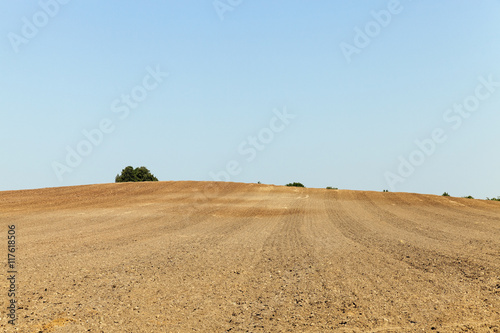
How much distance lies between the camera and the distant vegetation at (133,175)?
70.8m

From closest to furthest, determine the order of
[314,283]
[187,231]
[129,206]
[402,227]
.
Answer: [314,283] → [187,231] → [402,227] → [129,206]

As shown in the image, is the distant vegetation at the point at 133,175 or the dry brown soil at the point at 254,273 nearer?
the dry brown soil at the point at 254,273

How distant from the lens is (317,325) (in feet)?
22.3

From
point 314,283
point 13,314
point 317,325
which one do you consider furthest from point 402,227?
point 13,314

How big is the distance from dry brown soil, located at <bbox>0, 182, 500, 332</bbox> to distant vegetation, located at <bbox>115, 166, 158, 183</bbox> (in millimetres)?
47830

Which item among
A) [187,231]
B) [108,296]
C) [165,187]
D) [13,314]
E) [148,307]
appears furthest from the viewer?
[165,187]

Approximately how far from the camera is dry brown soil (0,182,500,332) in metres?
Result: 7.05

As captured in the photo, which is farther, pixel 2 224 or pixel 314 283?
pixel 2 224

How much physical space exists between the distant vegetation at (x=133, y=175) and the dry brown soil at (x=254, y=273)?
4783 cm

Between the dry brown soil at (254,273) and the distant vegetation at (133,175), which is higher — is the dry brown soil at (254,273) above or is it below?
below

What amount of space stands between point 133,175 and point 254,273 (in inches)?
2539

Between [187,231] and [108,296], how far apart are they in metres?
9.27

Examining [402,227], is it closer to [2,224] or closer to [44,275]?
[44,275]

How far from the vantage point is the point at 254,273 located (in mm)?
10047
